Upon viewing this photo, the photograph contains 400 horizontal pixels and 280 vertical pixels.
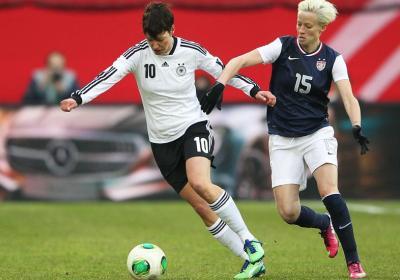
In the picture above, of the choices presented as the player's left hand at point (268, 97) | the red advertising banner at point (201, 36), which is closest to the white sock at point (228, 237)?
the player's left hand at point (268, 97)

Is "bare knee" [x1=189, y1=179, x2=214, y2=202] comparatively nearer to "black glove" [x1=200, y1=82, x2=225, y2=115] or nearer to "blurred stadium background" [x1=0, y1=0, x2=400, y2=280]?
"black glove" [x1=200, y1=82, x2=225, y2=115]

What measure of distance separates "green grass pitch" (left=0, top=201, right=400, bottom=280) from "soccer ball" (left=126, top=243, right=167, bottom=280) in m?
0.53

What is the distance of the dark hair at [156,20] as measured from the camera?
8.62 meters

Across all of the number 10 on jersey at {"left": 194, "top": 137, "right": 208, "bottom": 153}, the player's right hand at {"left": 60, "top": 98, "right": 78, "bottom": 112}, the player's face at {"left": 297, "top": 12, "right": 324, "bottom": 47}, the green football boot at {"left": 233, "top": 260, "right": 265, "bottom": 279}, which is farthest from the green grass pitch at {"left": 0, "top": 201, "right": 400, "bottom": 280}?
the player's face at {"left": 297, "top": 12, "right": 324, "bottom": 47}

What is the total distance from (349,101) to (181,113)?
137 centimetres

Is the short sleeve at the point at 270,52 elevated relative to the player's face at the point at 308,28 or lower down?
lower down

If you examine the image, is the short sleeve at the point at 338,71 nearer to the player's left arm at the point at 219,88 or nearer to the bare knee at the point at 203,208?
the player's left arm at the point at 219,88

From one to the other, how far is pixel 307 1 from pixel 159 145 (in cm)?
168

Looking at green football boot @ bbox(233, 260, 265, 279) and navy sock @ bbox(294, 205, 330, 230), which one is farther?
navy sock @ bbox(294, 205, 330, 230)

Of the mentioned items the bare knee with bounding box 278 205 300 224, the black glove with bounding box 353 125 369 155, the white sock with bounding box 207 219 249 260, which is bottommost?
the white sock with bounding box 207 219 249 260

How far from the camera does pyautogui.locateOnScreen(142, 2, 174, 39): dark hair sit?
8.62 metres

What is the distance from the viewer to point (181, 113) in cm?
900

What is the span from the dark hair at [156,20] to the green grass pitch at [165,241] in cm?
200

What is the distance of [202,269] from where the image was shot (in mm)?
9641
